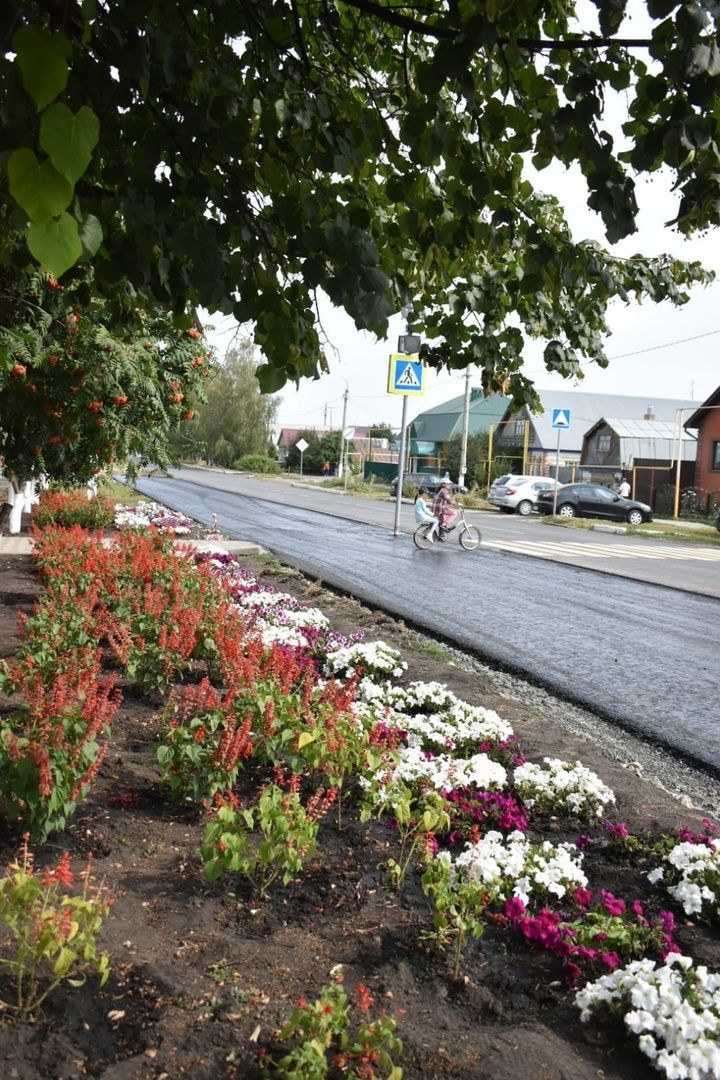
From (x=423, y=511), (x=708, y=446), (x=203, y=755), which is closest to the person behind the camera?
(x=203, y=755)

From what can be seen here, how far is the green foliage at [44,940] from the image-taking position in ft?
7.16

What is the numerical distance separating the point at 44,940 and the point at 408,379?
634 inches

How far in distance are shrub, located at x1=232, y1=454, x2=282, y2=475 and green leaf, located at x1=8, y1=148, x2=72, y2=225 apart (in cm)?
7051

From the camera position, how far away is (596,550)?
2034 cm

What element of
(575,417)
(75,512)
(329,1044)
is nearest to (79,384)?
(75,512)

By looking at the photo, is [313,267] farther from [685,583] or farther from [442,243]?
[685,583]

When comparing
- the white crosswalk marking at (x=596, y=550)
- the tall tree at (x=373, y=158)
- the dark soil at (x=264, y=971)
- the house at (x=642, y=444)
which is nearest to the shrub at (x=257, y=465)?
the house at (x=642, y=444)

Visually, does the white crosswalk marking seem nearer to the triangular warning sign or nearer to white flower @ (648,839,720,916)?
the triangular warning sign

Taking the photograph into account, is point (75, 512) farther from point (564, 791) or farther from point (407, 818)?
point (407, 818)

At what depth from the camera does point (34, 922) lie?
236cm

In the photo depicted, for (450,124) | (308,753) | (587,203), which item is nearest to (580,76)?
(587,203)

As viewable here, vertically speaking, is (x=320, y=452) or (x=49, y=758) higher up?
(x=320, y=452)

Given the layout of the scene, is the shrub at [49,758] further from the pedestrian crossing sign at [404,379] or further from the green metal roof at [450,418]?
the green metal roof at [450,418]

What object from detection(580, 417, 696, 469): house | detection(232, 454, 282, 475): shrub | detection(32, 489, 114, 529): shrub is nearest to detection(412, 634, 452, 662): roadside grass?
detection(32, 489, 114, 529): shrub
